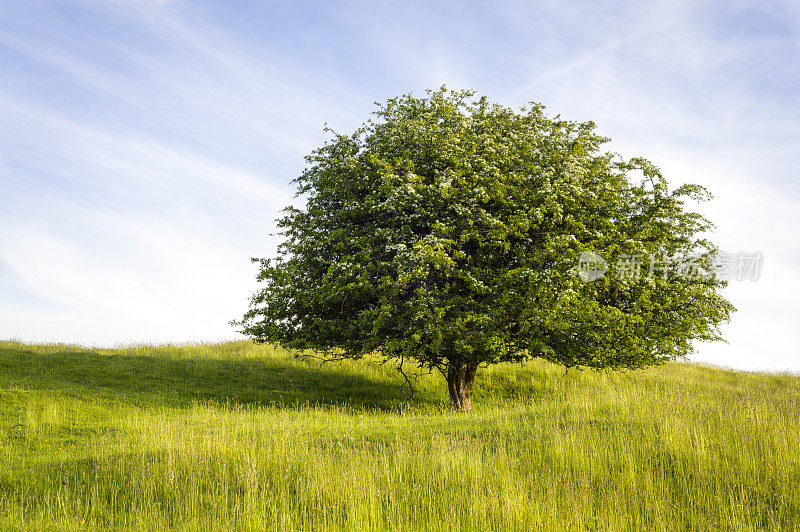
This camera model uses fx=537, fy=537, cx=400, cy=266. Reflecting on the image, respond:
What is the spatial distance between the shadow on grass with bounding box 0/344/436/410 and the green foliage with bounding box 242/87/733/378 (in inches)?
179

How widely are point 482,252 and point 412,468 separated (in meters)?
11.2

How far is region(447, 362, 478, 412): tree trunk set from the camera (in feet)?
84.1

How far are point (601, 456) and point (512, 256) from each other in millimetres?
10697

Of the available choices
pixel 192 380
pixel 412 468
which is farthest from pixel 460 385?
pixel 192 380

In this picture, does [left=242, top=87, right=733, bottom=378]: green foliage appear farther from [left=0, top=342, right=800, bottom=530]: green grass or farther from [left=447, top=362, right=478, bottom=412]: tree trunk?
[left=0, top=342, right=800, bottom=530]: green grass

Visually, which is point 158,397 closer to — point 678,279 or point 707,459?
point 707,459

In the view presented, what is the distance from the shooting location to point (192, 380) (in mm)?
30203

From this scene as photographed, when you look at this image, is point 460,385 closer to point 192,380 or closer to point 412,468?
point 412,468

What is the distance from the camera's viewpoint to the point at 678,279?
24781mm

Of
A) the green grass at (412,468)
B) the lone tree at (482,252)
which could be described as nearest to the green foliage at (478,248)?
the lone tree at (482,252)

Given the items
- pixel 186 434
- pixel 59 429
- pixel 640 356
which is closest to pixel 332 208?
pixel 186 434

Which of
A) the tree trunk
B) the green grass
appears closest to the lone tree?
the tree trunk

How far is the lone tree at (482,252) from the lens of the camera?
67.5 ft

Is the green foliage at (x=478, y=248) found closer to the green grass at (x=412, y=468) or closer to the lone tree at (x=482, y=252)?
the lone tree at (x=482, y=252)
